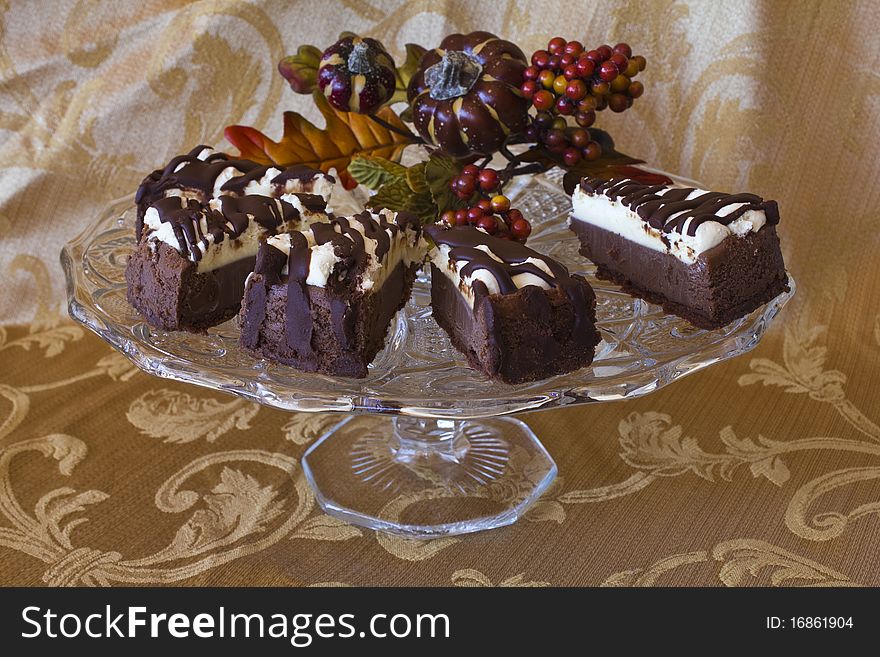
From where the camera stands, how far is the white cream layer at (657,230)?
1.69 meters

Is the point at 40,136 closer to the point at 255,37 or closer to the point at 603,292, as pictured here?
the point at 255,37

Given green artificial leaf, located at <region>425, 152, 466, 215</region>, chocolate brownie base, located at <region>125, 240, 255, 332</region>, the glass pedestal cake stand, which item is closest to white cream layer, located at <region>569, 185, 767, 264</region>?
the glass pedestal cake stand

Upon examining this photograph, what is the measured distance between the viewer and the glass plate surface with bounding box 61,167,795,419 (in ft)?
4.76

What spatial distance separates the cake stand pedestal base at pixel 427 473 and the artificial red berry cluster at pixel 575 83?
0.62 m

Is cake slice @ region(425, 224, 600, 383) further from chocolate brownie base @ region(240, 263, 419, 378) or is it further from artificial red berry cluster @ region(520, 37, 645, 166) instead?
artificial red berry cluster @ region(520, 37, 645, 166)

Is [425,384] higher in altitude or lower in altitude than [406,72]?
lower

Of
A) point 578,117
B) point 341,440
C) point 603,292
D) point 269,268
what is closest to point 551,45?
point 578,117

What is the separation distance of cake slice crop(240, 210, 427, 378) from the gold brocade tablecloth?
1.38 feet

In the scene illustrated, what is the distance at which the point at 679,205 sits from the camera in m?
1.76

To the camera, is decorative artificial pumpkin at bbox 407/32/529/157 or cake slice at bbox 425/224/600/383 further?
decorative artificial pumpkin at bbox 407/32/529/157

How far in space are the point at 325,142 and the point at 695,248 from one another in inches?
31.3

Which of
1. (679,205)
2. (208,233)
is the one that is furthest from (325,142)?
(679,205)

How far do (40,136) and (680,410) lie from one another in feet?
5.48

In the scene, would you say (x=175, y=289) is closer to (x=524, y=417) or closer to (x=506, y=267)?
(x=506, y=267)
